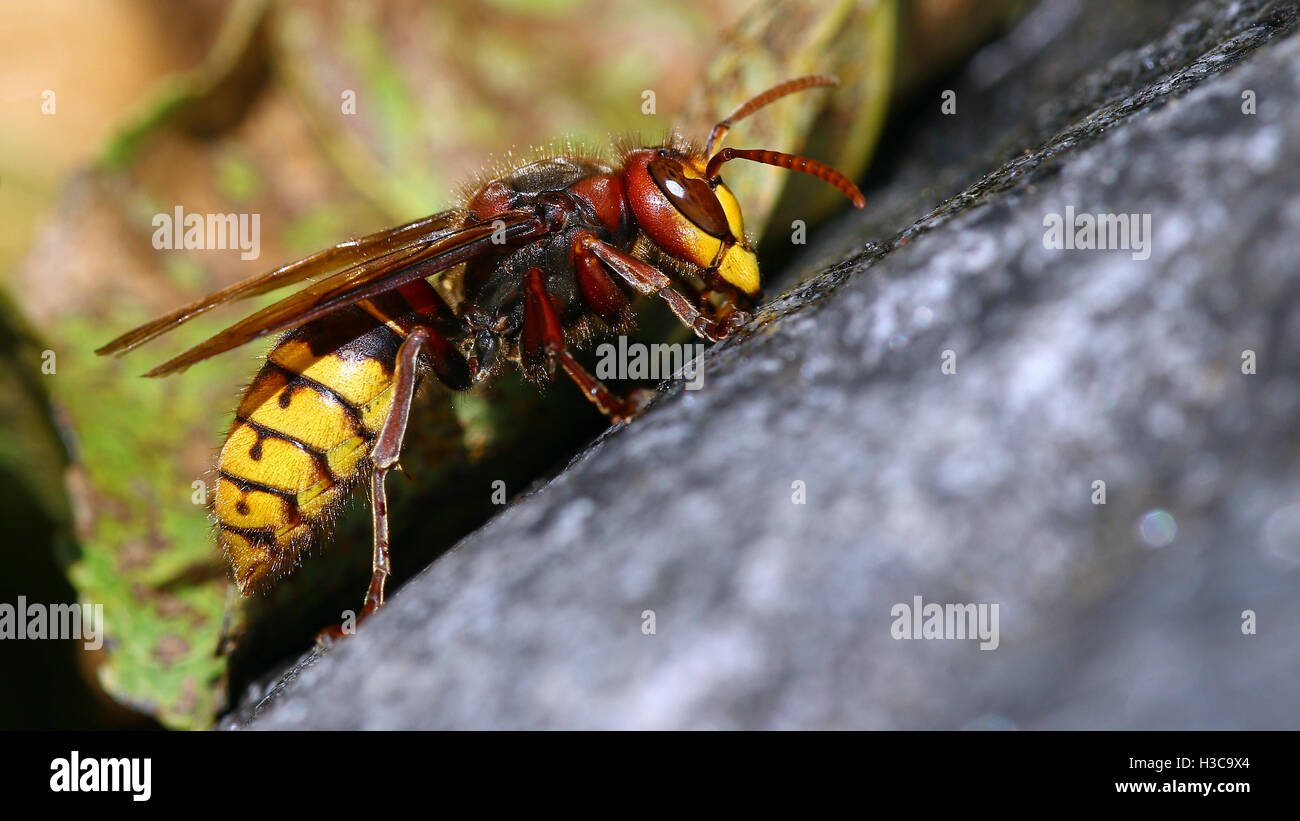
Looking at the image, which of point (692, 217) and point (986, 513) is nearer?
point (986, 513)

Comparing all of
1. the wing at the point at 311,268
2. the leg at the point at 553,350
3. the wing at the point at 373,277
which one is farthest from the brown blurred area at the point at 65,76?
the leg at the point at 553,350

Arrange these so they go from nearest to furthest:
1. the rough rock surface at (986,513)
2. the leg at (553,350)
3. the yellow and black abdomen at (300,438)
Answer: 1. the rough rock surface at (986,513)
2. the leg at (553,350)
3. the yellow and black abdomen at (300,438)

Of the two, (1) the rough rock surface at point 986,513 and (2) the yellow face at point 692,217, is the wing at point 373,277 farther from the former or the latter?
(1) the rough rock surface at point 986,513

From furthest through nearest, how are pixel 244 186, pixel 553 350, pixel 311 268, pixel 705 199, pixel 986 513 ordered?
pixel 244 186 < pixel 311 268 < pixel 705 199 < pixel 553 350 < pixel 986 513

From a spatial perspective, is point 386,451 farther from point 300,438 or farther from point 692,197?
point 692,197

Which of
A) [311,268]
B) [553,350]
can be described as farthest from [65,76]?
[553,350]

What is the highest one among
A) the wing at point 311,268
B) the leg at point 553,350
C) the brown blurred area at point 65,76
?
the brown blurred area at point 65,76

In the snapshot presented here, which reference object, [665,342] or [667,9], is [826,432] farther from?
[667,9]
